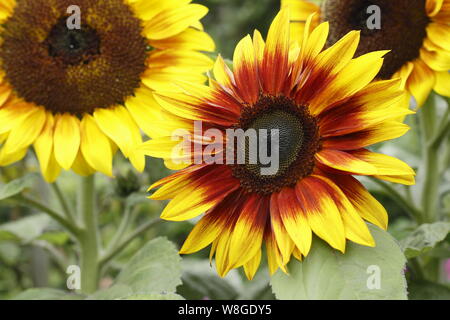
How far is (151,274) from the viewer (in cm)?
83

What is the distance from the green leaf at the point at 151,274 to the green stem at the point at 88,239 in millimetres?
89

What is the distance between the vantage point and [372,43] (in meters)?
0.85

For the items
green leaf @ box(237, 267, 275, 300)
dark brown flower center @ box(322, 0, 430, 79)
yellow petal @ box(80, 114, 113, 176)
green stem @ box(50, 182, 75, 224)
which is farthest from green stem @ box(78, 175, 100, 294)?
dark brown flower center @ box(322, 0, 430, 79)

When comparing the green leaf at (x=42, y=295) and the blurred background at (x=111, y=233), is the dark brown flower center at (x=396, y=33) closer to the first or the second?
the blurred background at (x=111, y=233)

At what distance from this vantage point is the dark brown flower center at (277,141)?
666 mm

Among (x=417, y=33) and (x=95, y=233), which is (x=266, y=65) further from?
(x=95, y=233)

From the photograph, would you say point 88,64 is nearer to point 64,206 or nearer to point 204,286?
point 64,206

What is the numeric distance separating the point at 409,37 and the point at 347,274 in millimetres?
396

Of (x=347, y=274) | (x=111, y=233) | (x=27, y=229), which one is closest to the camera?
(x=347, y=274)

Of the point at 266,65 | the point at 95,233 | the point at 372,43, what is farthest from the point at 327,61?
the point at 95,233

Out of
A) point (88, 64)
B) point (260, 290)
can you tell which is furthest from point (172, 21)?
point (260, 290)

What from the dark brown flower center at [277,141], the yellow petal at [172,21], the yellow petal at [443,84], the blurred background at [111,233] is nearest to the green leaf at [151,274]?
the blurred background at [111,233]

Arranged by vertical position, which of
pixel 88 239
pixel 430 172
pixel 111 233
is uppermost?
pixel 430 172

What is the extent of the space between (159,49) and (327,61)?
13.4 inches
